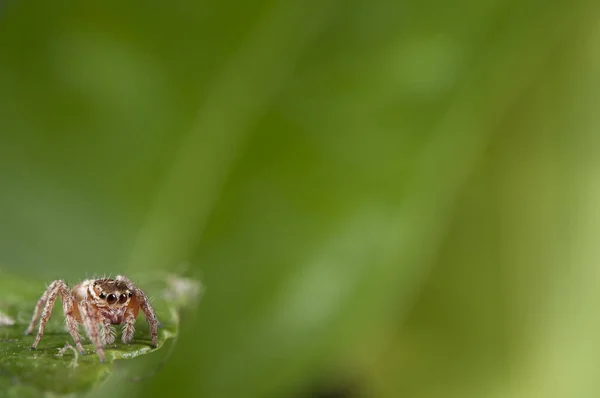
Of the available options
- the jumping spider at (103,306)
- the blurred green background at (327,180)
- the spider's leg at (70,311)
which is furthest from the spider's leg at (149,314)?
the blurred green background at (327,180)

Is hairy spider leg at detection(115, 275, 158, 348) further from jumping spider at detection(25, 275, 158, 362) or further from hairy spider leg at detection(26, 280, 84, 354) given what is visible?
hairy spider leg at detection(26, 280, 84, 354)

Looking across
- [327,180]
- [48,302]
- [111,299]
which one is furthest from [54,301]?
[327,180]

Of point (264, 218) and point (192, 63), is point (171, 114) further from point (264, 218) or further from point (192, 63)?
point (264, 218)

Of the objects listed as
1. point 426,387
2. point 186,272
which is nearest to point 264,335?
point 186,272

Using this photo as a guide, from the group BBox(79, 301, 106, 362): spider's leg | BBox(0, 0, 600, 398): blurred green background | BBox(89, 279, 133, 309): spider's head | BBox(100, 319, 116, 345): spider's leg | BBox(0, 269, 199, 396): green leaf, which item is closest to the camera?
BBox(0, 269, 199, 396): green leaf

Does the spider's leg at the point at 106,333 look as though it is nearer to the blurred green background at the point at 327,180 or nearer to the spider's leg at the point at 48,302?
the spider's leg at the point at 48,302

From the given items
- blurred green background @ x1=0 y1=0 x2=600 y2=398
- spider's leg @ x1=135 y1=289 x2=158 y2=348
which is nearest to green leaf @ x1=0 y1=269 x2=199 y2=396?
spider's leg @ x1=135 y1=289 x2=158 y2=348

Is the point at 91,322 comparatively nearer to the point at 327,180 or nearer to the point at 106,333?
the point at 106,333
